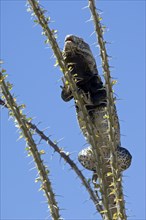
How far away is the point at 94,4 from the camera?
126 inches

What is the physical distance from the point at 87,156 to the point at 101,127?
273 mm

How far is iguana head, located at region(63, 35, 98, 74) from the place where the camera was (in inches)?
180

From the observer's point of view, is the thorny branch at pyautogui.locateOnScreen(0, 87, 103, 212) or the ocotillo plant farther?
the thorny branch at pyautogui.locateOnScreen(0, 87, 103, 212)

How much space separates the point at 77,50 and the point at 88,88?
1.19 feet

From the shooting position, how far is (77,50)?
182 inches

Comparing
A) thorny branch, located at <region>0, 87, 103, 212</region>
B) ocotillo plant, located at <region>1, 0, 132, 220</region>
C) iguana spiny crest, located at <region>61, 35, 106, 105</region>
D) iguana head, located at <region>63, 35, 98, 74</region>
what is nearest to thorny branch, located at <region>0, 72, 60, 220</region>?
ocotillo plant, located at <region>1, 0, 132, 220</region>

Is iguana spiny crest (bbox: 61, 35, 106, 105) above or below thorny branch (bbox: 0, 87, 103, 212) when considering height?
above

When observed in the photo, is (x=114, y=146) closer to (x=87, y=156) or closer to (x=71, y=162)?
(x=71, y=162)

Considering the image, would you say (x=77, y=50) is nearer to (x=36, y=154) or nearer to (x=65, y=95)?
(x=65, y=95)

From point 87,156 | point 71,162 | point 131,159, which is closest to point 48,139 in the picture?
point 71,162

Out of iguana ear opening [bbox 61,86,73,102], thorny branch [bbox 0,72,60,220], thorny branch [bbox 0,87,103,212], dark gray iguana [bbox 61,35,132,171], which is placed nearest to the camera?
thorny branch [bbox 0,72,60,220]

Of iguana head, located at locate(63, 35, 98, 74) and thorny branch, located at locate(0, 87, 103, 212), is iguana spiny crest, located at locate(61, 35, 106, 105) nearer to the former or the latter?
iguana head, located at locate(63, 35, 98, 74)

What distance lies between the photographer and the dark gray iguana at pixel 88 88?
4.36 metres

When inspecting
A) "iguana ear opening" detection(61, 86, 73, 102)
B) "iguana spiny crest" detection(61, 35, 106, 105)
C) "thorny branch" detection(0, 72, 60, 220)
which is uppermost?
"iguana spiny crest" detection(61, 35, 106, 105)
